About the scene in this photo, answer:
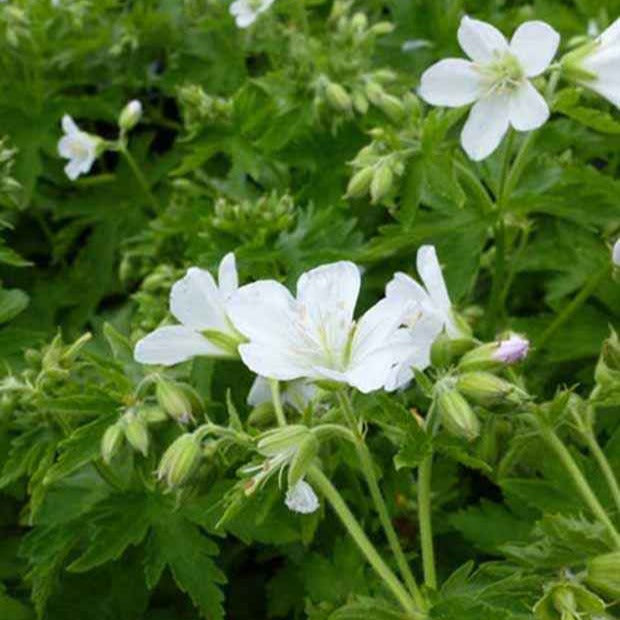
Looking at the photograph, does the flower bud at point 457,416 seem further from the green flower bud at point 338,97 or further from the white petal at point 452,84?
the green flower bud at point 338,97

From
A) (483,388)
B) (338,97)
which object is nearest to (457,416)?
(483,388)

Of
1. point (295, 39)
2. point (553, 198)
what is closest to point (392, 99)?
point (553, 198)

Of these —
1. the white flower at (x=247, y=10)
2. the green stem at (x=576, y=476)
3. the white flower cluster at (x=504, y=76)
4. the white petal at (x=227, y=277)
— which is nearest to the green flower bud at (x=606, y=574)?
the green stem at (x=576, y=476)

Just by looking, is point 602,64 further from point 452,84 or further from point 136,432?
point 136,432

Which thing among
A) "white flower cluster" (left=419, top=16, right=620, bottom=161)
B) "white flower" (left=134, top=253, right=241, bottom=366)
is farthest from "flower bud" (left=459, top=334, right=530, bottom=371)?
"white flower cluster" (left=419, top=16, right=620, bottom=161)

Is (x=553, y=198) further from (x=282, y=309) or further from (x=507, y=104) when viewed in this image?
(x=282, y=309)

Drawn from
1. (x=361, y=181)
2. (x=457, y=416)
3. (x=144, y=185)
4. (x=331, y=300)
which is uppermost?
(x=331, y=300)

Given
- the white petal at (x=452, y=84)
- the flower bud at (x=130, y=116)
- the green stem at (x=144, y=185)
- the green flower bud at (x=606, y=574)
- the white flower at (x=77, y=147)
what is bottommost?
the green stem at (x=144, y=185)
